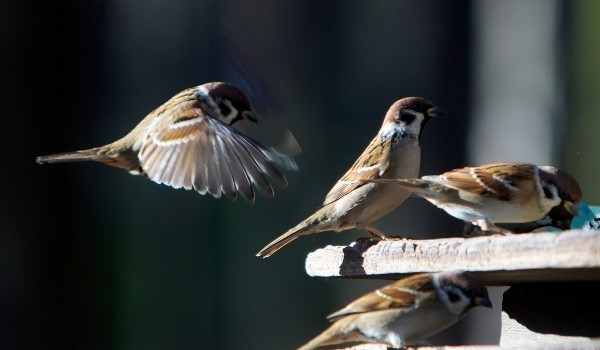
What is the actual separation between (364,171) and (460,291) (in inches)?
39.3

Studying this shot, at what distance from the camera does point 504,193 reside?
115 inches

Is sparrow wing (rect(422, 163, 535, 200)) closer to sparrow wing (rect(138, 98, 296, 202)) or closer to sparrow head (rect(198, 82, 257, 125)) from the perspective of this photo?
sparrow wing (rect(138, 98, 296, 202))

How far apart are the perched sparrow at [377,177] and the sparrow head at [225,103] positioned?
0.38m

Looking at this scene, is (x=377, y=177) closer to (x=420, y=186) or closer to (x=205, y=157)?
(x=420, y=186)

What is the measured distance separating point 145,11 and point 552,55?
223 centimetres

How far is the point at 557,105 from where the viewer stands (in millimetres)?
4938

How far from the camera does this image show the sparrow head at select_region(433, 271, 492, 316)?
95.3 inches

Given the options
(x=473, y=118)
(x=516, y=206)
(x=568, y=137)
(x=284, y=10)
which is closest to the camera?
(x=516, y=206)

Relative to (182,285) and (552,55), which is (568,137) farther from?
(182,285)

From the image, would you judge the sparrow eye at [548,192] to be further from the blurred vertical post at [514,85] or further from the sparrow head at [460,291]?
the blurred vertical post at [514,85]

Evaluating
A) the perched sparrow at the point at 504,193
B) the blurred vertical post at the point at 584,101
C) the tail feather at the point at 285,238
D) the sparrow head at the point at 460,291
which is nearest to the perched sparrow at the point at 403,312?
the sparrow head at the point at 460,291

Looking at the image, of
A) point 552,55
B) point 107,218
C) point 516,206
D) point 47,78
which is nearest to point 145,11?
point 47,78

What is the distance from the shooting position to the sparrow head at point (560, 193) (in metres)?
2.80

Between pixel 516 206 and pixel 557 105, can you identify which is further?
pixel 557 105
